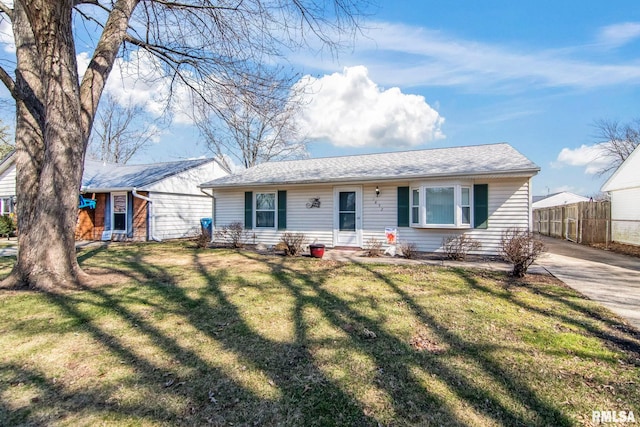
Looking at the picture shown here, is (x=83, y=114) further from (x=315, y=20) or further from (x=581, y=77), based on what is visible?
(x=581, y=77)

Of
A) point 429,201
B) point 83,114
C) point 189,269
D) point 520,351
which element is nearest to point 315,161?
point 429,201

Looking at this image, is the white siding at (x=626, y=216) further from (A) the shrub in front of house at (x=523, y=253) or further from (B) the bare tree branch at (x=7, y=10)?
(B) the bare tree branch at (x=7, y=10)

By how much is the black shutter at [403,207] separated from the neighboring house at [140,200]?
10.2 m

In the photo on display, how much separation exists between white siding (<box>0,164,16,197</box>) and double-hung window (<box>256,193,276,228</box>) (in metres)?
14.4

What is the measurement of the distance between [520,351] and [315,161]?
11580 millimetres

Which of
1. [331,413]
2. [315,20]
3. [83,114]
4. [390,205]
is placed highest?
[315,20]

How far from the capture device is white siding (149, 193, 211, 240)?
1388 centimetres

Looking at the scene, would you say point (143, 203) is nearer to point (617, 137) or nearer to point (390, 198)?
point (390, 198)

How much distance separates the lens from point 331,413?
230 centimetres

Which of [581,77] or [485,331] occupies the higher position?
[581,77]

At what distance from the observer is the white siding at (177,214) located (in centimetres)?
1388

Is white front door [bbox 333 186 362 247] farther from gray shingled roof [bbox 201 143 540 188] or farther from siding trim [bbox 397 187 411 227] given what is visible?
siding trim [bbox 397 187 411 227]

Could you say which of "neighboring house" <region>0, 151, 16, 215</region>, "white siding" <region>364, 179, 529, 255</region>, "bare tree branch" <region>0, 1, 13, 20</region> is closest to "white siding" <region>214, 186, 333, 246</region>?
"white siding" <region>364, 179, 529, 255</region>

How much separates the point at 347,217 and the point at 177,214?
28.6ft
